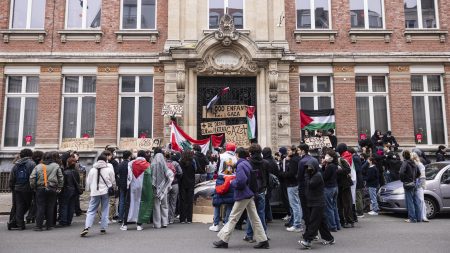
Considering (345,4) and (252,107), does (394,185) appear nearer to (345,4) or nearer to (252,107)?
(252,107)

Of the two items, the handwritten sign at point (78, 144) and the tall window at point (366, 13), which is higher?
the tall window at point (366, 13)

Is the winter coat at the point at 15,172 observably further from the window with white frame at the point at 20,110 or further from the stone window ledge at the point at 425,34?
the stone window ledge at the point at 425,34

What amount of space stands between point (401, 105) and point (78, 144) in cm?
1310

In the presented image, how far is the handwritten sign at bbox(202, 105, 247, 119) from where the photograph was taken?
1539 cm

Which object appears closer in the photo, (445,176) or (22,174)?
(22,174)

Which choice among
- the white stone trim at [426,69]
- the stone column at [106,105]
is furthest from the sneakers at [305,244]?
the white stone trim at [426,69]

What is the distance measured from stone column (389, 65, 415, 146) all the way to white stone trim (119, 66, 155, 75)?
9.85m

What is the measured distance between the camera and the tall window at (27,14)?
1619 centimetres

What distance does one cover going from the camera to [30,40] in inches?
624

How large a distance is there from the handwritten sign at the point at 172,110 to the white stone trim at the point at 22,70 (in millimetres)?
5489

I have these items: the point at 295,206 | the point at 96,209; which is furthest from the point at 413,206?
the point at 96,209

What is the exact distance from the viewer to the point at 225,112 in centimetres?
1545

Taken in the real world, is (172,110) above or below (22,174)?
above

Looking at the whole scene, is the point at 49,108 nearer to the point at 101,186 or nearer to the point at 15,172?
the point at 15,172
